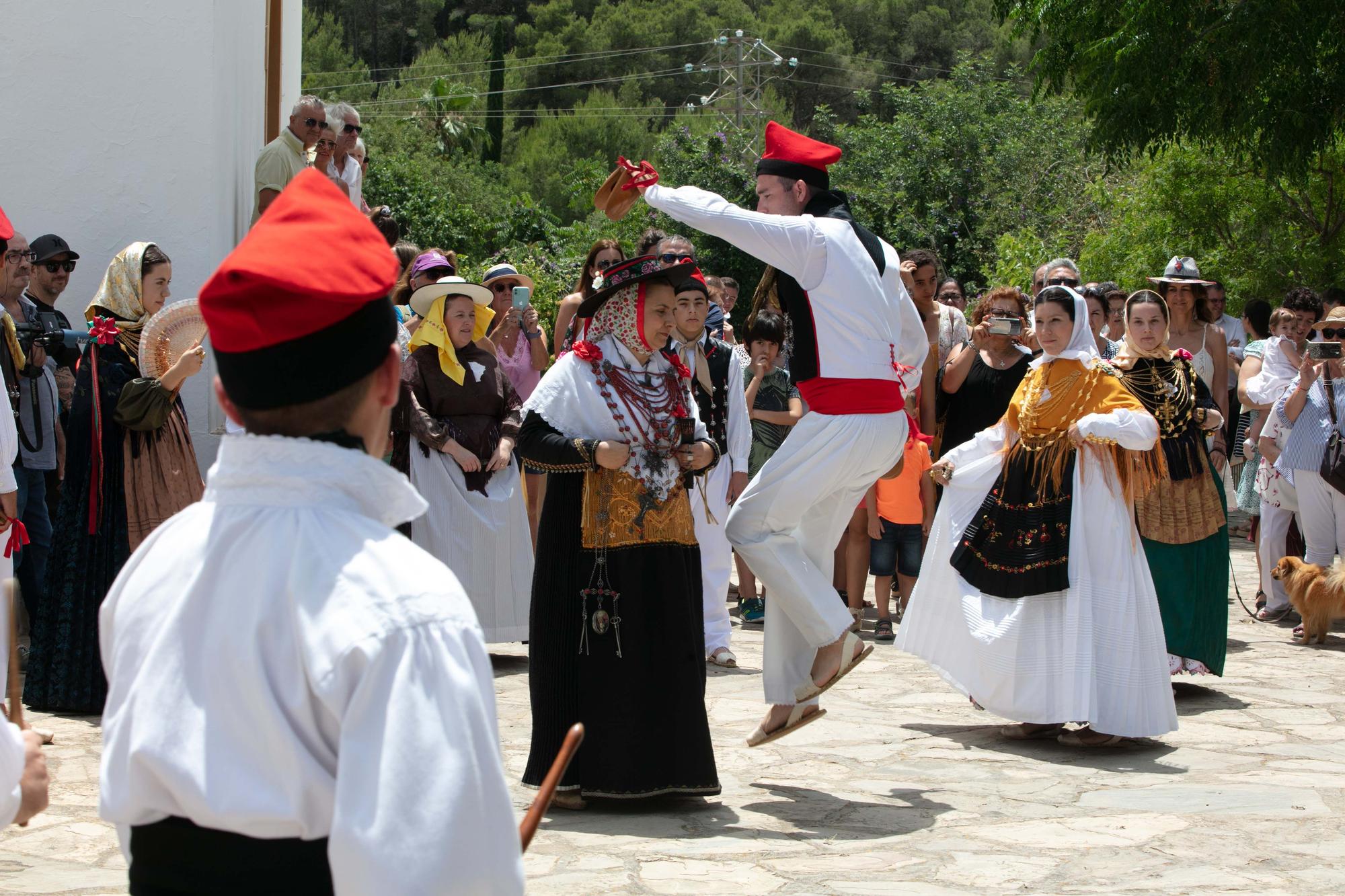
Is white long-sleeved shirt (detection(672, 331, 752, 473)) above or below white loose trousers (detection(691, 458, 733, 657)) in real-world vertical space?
above

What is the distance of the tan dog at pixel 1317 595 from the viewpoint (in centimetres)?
877

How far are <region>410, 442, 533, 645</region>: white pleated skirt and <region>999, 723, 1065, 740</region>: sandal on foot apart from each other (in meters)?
2.72

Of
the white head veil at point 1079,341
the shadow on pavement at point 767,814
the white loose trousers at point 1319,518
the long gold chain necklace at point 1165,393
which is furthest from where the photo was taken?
the white loose trousers at point 1319,518

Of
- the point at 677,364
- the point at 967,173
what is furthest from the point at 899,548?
the point at 967,173

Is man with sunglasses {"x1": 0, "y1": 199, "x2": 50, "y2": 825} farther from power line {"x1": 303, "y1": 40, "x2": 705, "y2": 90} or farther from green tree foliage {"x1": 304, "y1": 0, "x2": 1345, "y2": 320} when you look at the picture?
power line {"x1": 303, "y1": 40, "x2": 705, "y2": 90}

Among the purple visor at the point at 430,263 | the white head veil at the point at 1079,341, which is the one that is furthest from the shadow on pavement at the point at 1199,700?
the purple visor at the point at 430,263

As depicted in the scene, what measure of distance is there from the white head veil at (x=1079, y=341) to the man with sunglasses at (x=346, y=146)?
4879 millimetres

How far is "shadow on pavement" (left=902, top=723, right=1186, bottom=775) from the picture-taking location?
19.8 feet

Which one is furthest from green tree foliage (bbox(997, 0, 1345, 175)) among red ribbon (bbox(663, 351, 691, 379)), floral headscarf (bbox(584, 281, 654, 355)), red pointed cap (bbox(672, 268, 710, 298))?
floral headscarf (bbox(584, 281, 654, 355))

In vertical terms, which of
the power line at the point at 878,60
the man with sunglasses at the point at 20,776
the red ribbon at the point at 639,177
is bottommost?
the man with sunglasses at the point at 20,776

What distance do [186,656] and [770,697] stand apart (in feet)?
13.5

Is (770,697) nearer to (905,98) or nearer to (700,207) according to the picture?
(700,207)

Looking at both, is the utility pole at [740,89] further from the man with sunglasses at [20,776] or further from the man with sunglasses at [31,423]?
the man with sunglasses at [20,776]

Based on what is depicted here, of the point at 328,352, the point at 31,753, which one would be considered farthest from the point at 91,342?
the point at 328,352
